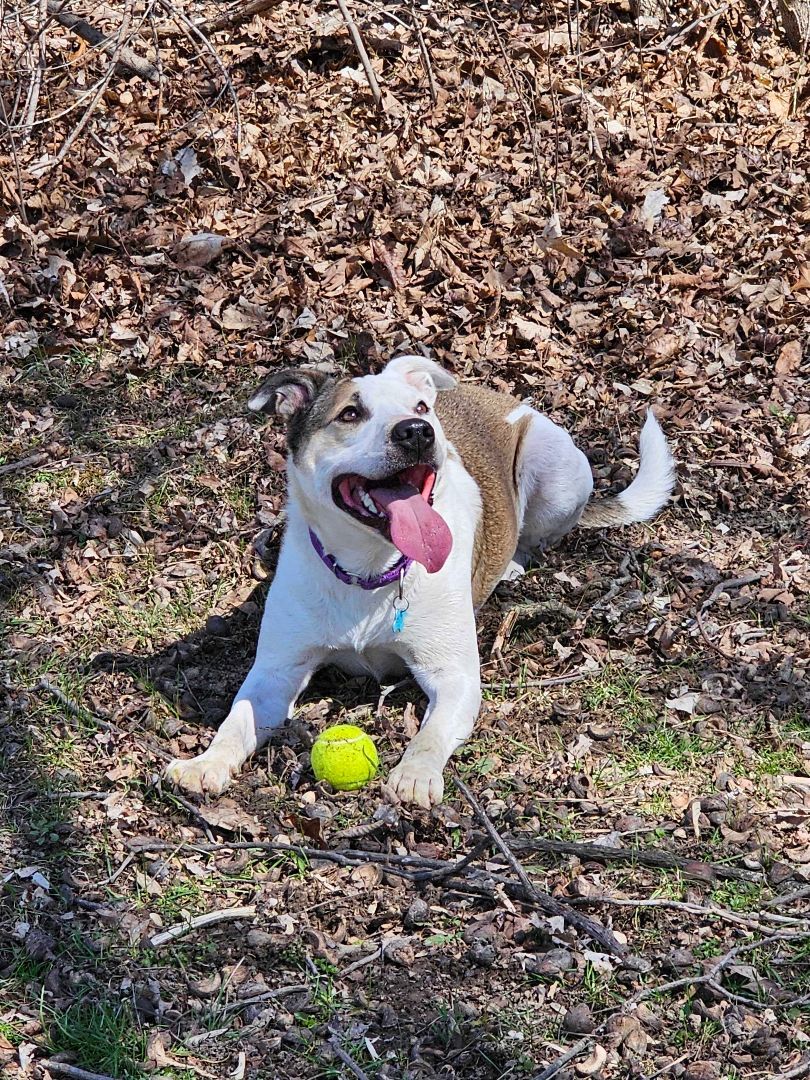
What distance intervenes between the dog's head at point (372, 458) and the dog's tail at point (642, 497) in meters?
1.69

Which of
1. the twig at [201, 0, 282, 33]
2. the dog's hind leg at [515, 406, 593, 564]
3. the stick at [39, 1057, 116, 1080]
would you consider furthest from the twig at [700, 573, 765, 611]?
the twig at [201, 0, 282, 33]

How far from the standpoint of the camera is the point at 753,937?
381cm

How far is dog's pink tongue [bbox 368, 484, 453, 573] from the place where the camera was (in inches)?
192

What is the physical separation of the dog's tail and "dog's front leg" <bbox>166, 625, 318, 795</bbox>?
2.02 metres

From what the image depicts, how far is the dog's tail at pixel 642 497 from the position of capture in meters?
6.64

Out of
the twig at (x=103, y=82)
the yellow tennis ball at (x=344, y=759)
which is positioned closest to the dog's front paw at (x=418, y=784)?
the yellow tennis ball at (x=344, y=759)

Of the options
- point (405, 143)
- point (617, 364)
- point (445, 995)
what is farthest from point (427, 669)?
point (405, 143)

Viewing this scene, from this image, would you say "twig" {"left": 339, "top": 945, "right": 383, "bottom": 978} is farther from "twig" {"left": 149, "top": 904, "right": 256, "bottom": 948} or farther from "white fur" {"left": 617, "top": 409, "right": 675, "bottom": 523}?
"white fur" {"left": 617, "top": 409, "right": 675, "bottom": 523}

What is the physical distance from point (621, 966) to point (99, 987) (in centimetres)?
158

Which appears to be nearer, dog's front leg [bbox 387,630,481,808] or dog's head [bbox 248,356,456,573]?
dog's front leg [bbox 387,630,481,808]

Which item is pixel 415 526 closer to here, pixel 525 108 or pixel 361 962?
pixel 361 962

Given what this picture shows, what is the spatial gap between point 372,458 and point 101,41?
236 inches

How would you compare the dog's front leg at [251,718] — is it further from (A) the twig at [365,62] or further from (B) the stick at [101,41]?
(B) the stick at [101,41]

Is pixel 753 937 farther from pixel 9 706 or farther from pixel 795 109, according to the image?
pixel 795 109
